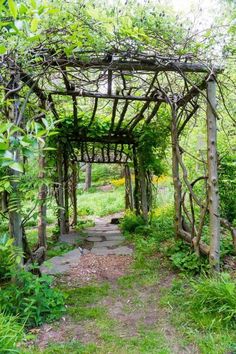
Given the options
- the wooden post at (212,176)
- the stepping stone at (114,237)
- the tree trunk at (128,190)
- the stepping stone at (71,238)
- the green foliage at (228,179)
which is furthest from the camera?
the tree trunk at (128,190)

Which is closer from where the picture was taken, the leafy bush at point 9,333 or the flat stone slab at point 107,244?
the leafy bush at point 9,333

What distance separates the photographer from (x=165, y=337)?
7.42 ft

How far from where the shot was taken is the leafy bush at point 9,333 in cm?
186

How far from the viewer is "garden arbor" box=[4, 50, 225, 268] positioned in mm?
2879

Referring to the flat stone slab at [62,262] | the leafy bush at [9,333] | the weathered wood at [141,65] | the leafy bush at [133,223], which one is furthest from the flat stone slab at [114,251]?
the weathered wood at [141,65]

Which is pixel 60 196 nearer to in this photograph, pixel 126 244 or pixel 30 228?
pixel 126 244

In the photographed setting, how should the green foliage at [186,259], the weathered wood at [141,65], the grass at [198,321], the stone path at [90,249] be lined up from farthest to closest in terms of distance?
the stone path at [90,249], the green foliage at [186,259], the weathered wood at [141,65], the grass at [198,321]

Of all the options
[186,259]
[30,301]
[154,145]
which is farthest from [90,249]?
[30,301]

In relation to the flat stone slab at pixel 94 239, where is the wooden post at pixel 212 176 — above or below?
above

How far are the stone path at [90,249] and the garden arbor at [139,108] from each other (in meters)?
0.53

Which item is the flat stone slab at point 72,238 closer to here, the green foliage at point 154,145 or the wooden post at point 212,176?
the green foliage at point 154,145

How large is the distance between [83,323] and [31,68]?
2.07 m

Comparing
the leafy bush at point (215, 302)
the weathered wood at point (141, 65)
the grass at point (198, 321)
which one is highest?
the weathered wood at point (141, 65)

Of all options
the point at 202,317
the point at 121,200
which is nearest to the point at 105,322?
the point at 202,317
